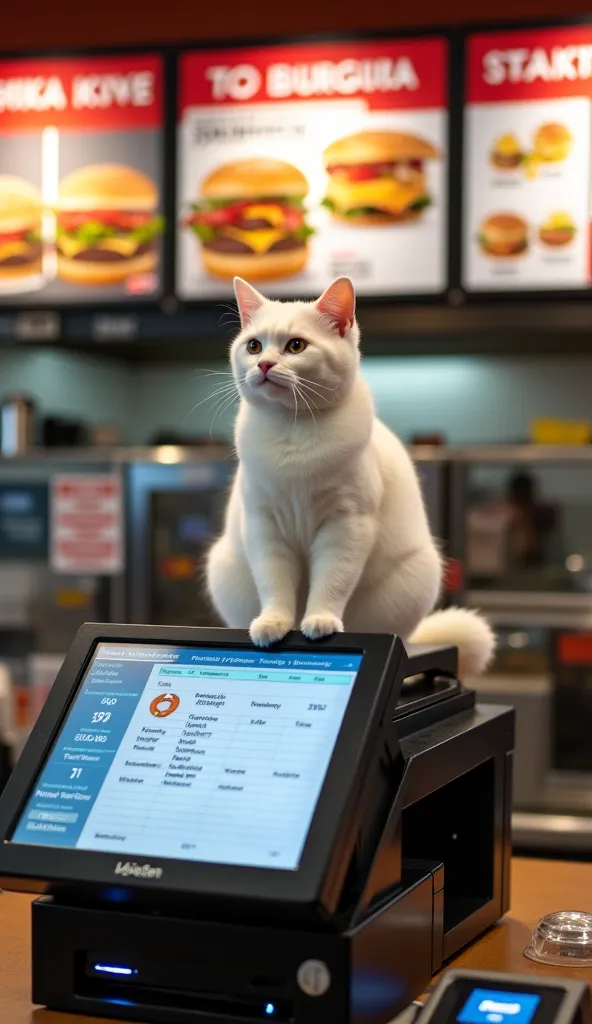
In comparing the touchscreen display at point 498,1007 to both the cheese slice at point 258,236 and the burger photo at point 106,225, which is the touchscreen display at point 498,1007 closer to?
the cheese slice at point 258,236

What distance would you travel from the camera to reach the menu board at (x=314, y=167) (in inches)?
143

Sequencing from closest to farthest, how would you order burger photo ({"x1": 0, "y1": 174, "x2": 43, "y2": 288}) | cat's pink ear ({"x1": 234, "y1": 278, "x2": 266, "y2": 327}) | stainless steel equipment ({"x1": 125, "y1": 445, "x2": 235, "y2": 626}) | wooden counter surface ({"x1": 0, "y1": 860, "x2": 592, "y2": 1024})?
wooden counter surface ({"x1": 0, "y1": 860, "x2": 592, "y2": 1024}) → cat's pink ear ({"x1": 234, "y1": 278, "x2": 266, "y2": 327}) → stainless steel equipment ({"x1": 125, "y1": 445, "x2": 235, "y2": 626}) → burger photo ({"x1": 0, "y1": 174, "x2": 43, "y2": 288})

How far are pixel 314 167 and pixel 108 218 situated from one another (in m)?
0.69

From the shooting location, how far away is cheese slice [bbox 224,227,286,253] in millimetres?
3727

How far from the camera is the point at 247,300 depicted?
1.29 meters

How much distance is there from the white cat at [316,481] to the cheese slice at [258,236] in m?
2.51

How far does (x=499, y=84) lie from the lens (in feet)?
11.8

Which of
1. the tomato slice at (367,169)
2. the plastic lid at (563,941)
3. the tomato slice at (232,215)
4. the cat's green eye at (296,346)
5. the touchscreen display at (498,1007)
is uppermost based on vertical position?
the tomato slice at (367,169)

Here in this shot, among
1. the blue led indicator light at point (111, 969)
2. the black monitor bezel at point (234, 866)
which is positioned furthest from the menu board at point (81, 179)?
the blue led indicator light at point (111, 969)

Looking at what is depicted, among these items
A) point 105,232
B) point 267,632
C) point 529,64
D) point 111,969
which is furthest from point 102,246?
point 111,969

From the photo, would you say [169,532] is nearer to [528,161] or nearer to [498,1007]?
[528,161]

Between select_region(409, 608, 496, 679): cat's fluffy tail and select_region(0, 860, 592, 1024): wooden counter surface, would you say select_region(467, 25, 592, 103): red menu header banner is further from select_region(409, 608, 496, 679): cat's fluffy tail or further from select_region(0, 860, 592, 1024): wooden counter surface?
select_region(0, 860, 592, 1024): wooden counter surface

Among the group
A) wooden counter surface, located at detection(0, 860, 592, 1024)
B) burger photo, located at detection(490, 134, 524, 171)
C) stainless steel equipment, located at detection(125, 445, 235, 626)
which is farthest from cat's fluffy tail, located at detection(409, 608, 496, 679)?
burger photo, located at detection(490, 134, 524, 171)

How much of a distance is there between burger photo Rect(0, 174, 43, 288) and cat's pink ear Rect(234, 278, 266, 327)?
2.79 m
